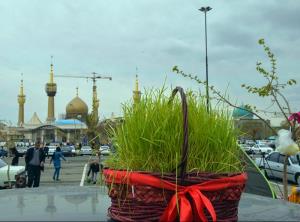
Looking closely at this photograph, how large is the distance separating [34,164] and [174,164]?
567 inches

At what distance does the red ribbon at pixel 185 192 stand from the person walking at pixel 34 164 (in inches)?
560

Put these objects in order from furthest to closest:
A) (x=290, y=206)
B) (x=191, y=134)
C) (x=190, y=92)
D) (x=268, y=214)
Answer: (x=290, y=206) < (x=268, y=214) < (x=190, y=92) < (x=191, y=134)

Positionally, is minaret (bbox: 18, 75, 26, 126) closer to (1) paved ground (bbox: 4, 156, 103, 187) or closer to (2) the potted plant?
(1) paved ground (bbox: 4, 156, 103, 187)

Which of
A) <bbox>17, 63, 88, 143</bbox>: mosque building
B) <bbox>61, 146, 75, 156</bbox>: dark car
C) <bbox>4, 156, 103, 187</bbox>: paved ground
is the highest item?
<bbox>17, 63, 88, 143</bbox>: mosque building


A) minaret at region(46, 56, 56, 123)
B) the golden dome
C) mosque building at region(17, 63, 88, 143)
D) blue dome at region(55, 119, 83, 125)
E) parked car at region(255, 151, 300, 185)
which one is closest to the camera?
parked car at region(255, 151, 300, 185)

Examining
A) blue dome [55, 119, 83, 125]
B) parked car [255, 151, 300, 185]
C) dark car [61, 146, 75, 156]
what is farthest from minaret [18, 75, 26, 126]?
parked car [255, 151, 300, 185]

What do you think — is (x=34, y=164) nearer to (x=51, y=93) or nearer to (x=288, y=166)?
(x=288, y=166)

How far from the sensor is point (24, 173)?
17.0 metres

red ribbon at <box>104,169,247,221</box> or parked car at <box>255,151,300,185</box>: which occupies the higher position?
red ribbon at <box>104,169,247,221</box>

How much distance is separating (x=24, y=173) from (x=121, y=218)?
51.2ft

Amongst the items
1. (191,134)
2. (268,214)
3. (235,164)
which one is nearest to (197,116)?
(191,134)

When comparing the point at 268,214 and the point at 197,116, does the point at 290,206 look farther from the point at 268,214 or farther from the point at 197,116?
the point at 197,116

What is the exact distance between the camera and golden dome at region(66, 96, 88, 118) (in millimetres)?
124375

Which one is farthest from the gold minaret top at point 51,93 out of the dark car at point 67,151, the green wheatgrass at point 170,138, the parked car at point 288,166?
the green wheatgrass at point 170,138
